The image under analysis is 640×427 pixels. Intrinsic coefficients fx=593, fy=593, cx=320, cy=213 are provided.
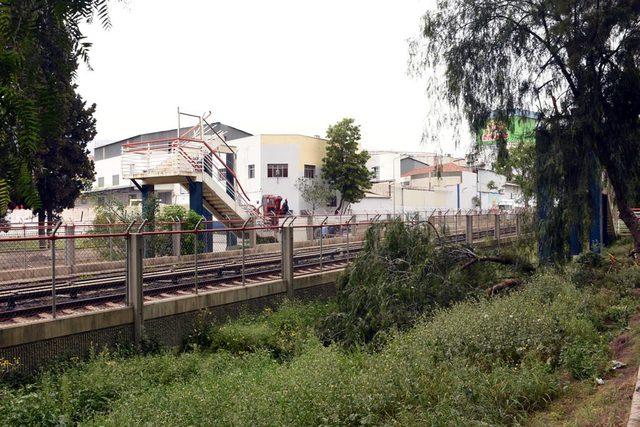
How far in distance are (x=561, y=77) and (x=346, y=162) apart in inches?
1284

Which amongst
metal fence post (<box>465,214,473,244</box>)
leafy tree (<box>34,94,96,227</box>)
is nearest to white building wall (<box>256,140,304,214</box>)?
leafy tree (<box>34,94,96,227</box>)

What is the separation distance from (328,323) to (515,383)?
→ 5.56m

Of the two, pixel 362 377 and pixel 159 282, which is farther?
pixel 159 282

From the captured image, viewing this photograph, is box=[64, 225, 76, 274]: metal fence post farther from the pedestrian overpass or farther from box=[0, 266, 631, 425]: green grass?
the pedestrian overpass

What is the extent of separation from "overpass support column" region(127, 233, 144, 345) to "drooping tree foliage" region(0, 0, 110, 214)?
820 centimetres

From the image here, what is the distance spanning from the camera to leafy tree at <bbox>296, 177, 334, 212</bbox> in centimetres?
4697

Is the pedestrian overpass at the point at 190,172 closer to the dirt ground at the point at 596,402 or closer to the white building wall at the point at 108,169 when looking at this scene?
the dirt ground at the point at 596,402

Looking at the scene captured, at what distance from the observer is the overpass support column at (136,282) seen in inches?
392

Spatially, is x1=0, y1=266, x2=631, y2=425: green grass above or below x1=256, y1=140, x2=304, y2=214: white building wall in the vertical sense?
below

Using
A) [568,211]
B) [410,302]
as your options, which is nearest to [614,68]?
[568,211]

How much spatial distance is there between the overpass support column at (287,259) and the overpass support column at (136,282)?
4.15 meters

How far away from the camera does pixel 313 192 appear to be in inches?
1852

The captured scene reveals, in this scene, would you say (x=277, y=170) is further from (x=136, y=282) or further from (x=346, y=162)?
(x=136, y=282)

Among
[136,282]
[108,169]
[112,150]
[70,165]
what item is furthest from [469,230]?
[112,150]
